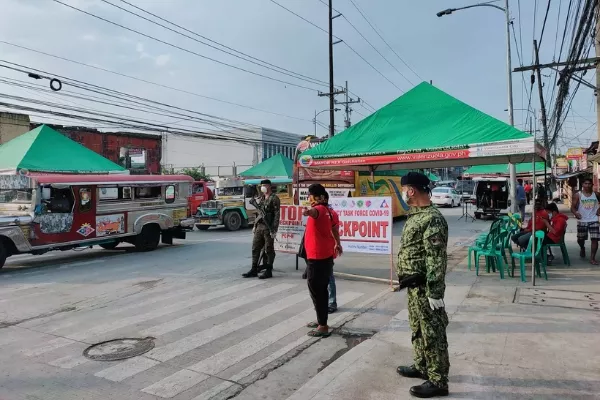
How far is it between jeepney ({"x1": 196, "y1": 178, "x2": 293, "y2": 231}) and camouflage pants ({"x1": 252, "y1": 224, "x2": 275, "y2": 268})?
9.83 m

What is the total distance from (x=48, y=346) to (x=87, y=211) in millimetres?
7074

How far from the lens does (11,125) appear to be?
25984 mm

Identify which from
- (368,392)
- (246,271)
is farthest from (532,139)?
(246,271)

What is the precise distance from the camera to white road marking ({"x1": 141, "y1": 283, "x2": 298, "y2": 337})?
562 cm

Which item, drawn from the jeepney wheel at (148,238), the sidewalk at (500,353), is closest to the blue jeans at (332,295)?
the sidewalk at (500,353)

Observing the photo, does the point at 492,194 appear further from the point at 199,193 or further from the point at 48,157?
the point at 48,157

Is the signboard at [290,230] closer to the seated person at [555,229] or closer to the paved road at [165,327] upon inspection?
the paved road at [165,327]

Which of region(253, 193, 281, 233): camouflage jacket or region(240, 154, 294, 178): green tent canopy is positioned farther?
region(240, 154, 294, 178): green tent canopy

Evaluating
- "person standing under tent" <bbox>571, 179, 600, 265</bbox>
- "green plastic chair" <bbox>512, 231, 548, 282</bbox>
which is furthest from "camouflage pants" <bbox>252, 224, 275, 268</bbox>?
"person standing under tent" <bbox>571, 179, 600, 265</bbox>

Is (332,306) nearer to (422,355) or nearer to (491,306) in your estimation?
(491,306)

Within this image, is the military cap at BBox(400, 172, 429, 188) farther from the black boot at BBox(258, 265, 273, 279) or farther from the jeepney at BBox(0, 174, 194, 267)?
the jeepney at BBox(0, 174, 194, 267)

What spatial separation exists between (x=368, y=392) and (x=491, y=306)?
3.15 metres

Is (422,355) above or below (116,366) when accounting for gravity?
above

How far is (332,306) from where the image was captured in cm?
632
